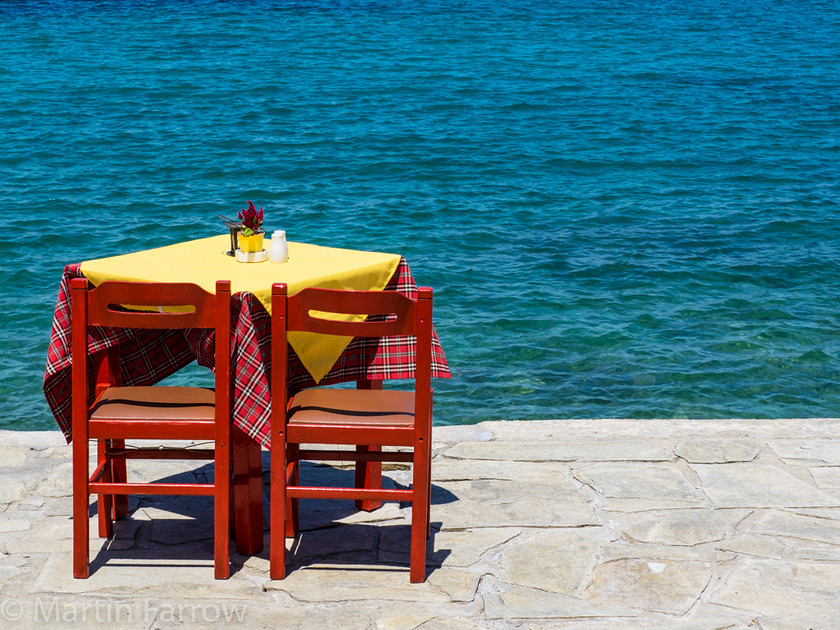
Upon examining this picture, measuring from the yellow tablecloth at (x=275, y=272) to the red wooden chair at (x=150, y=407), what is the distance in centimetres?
23

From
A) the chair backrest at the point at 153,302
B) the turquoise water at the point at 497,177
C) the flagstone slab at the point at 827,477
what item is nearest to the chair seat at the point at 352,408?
the chair backrest at the point at 153,302

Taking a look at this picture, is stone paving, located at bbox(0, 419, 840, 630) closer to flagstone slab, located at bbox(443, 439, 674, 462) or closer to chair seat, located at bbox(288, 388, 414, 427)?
flagstone slab, located at bbox(443, 439, 674, 462)

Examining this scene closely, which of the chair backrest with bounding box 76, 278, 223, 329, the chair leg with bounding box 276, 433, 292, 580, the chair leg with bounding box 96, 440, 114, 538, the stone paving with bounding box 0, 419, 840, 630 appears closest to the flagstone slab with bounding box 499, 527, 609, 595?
the stone paving with bounding box 0, 419, 840, 630

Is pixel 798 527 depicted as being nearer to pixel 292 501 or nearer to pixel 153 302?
pixel 292 501

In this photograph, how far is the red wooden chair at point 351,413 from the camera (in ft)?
11.4

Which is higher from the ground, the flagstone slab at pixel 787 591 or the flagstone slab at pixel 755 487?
the flagstone slab at pixel 787 591

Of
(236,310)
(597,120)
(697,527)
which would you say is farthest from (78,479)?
(597,120)

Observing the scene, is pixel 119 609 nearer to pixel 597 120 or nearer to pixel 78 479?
pixel 78 479

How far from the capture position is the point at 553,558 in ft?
12.6

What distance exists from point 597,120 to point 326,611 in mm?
16478

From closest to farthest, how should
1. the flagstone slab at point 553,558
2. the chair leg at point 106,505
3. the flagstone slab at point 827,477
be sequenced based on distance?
the flagstone slab at point 553,558
the chair leg at point 106,505
the flagstone slab at point 827,477

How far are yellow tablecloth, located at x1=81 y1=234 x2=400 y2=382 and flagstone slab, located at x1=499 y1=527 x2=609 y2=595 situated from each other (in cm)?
103

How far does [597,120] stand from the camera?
18828mm

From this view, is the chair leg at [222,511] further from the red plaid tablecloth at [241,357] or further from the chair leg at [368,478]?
the chair leg at [368,478]
